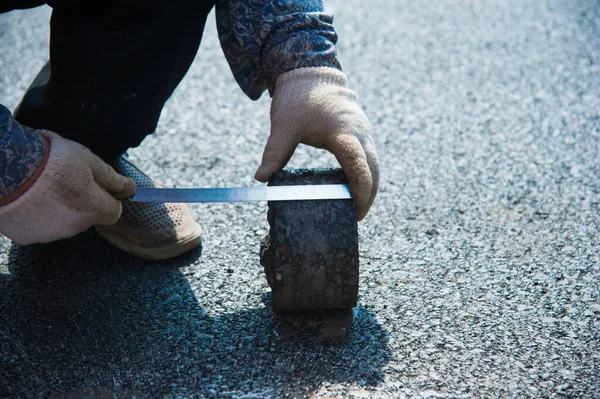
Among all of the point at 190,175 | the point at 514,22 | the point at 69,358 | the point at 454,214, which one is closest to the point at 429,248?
the point at 454,214

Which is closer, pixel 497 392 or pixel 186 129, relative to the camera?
pixel 497 392

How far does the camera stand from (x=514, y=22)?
3.50 meters

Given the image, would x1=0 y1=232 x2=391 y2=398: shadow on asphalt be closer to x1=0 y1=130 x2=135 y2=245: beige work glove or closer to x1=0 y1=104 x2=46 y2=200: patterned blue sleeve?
x1=0 y1=130 x2=135 y2=245: beige work glove

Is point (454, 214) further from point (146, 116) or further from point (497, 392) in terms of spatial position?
point (146, 116)

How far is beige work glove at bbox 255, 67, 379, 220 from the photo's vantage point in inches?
63.7

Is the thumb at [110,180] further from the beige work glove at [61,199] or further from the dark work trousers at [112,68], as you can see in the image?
the dark work trousers at [112,68]

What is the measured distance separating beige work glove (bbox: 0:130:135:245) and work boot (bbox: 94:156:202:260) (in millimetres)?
281

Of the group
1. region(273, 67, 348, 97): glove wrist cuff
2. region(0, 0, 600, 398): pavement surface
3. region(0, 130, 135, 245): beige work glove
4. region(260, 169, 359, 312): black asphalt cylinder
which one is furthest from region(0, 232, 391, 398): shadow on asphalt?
region(273, 67, 348, 97): glove wrist cuff

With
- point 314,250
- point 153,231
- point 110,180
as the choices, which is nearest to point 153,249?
point 153,231

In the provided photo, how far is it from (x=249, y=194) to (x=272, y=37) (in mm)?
432

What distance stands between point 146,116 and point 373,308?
89cm

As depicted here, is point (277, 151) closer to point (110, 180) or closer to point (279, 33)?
point (279, 33)

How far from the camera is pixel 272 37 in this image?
176cm

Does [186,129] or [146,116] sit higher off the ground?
[146,116]
